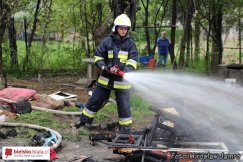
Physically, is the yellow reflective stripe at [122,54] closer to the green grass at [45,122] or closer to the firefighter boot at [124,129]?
the firefighter boot at [124,129]

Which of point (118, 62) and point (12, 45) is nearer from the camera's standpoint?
point (118, 62)

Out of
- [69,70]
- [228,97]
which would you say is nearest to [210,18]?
[69,70]

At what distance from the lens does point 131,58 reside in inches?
277

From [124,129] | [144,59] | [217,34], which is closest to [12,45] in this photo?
[144,59]

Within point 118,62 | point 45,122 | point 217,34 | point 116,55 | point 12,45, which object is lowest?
point 45,122

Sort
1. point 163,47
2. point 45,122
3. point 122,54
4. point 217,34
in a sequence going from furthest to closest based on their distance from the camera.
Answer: point 163,47 < point 217,34 < point 45,122 < point 122,54

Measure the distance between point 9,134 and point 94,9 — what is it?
1050 cm

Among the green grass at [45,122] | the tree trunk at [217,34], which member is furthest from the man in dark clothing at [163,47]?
the green grass at [45,122]

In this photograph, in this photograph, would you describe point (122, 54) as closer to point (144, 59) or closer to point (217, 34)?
point (144, 59)

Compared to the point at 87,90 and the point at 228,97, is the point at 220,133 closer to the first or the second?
the point at 228,97

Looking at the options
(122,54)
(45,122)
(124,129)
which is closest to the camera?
(124,129)

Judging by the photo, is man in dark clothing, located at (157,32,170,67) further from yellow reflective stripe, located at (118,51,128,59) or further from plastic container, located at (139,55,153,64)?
yellow reflective stripe, located at (118,51,128,59)

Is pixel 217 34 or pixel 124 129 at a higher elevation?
pixel 217 34

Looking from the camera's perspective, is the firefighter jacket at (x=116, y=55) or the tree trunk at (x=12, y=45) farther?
the tree trunk at (x=12, y=45)
